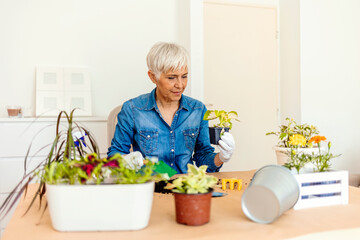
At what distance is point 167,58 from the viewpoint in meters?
1.80

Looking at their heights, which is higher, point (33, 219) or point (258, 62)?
point (258, 62)

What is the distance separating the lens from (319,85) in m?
3.50

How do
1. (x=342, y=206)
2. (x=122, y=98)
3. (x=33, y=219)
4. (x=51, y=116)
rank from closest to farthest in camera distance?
(x=33, y=219) → (x=342, y=206) → (x=51, y=116) → (x=122, y=98)

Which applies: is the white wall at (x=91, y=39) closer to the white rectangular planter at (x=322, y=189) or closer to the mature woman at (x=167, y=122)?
the mature woman at (x=167, y=122)

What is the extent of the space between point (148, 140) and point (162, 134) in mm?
77

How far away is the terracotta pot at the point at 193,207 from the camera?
0.86 m

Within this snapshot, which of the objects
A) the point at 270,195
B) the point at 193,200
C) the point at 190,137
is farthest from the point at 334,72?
the point at 193,200

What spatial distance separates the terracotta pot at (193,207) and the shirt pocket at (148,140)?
102 centimetres

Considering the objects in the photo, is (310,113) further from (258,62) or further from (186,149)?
(186,149)

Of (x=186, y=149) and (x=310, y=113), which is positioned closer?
(x=186, y=149)

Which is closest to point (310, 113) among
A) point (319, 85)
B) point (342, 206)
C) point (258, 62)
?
point (319, 85)

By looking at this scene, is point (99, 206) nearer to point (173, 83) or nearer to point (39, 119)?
point (173, 83)

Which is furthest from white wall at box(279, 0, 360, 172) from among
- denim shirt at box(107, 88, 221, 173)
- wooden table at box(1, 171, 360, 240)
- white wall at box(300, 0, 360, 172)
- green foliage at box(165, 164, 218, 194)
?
green foliage at box(165, 164, 218, 194)

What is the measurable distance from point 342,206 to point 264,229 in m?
0.34
